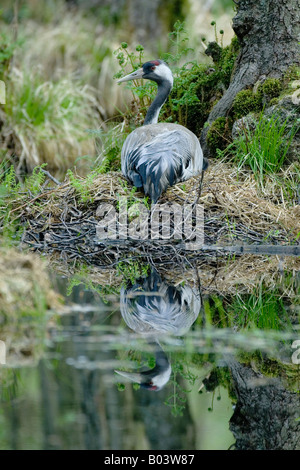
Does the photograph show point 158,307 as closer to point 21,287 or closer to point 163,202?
point 21,287

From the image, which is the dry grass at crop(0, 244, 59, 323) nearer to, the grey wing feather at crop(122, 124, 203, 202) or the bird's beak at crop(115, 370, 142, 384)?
the bird's beak at crop(115, 370, 142, 384)

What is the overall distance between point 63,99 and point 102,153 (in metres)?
3.47

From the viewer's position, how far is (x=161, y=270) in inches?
186

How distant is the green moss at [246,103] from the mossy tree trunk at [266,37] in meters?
0.13

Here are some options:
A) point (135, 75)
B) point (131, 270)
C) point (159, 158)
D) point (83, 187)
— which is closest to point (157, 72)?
point (135, 75)

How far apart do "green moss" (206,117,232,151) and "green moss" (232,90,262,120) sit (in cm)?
13

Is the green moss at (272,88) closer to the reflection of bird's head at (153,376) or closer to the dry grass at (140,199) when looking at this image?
the dry grass at (140,199)

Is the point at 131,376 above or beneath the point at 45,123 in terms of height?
above

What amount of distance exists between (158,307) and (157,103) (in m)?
3.18

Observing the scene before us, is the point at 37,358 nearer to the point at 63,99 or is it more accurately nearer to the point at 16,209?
the point at 16,209

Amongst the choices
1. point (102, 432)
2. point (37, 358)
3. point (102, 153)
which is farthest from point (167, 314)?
point (102, 153)

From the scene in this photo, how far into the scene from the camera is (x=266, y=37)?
6547 millimetres

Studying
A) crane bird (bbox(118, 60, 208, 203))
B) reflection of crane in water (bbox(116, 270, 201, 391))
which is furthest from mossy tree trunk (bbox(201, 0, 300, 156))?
reflection of crane in water (bbox(116, 270, 201, 391))
